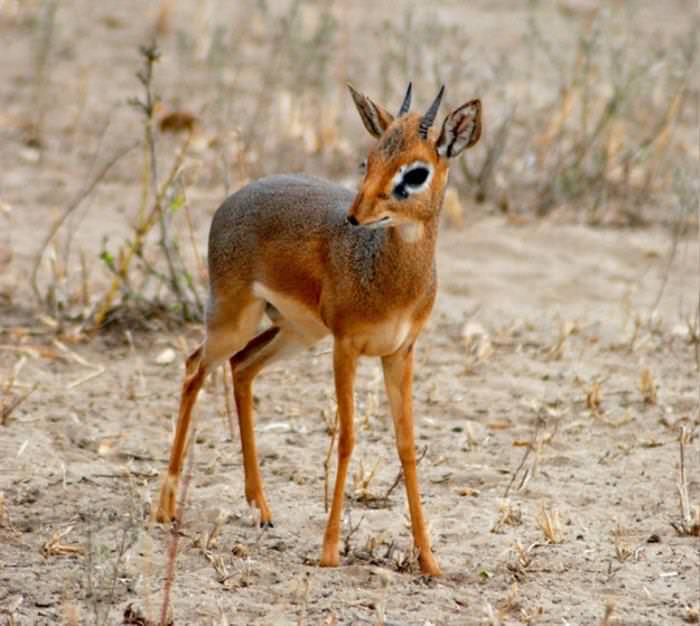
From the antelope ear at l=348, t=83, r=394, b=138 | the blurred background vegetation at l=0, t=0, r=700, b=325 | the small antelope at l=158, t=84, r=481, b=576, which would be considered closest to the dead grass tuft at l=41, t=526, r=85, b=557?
the small antelope at l=158, t=84, r=481, b=576

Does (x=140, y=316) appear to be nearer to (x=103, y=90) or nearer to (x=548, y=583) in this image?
(x=548, y=583)

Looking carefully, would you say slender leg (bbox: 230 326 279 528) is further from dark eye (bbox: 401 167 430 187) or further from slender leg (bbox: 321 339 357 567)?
dark eye (bbox: 401 167 430 187)

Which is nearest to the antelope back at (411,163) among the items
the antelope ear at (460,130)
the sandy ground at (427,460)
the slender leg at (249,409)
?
A: the antelope ear at (460,130)

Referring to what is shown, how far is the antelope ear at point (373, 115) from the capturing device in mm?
5180

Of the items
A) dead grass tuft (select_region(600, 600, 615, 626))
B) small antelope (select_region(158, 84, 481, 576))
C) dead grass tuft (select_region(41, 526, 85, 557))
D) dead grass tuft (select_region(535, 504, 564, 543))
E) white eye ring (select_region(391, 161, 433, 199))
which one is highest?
white eye ring (select_region(391, 161, 433, 199))

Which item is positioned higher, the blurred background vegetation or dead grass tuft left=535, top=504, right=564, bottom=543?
the blurred background vegetation

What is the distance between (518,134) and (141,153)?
2.73 metres

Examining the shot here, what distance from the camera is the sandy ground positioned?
5.14m

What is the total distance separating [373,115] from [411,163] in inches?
11.4

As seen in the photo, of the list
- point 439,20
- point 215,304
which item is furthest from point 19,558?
point 439,20

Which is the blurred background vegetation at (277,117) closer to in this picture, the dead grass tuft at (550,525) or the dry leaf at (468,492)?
the dry leaf at (468,492)

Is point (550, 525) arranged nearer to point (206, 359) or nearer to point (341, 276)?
point (341, 276)

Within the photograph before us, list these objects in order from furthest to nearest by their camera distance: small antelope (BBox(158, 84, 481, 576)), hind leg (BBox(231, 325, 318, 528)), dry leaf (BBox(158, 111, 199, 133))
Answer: dry leaf (BBox(158, 111, 199, 133)), hind leg (BBox(231, 325, 318, 528)), small antelope (BBox(158, 84, 481, 576))

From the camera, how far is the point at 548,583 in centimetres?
534
